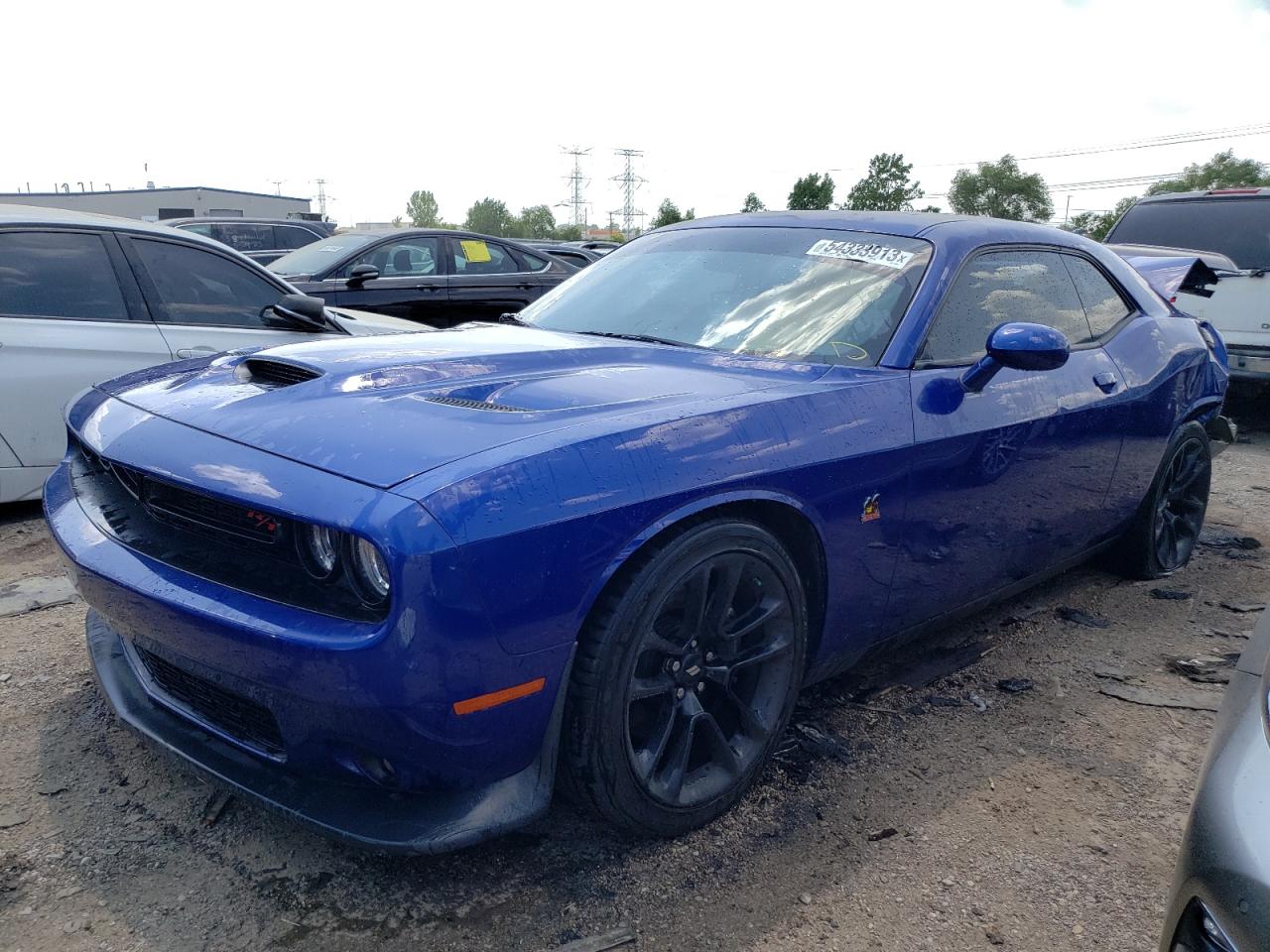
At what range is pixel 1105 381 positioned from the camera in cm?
352

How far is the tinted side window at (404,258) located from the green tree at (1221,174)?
61.2 m

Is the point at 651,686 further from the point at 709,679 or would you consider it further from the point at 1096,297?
the point at 1096,297

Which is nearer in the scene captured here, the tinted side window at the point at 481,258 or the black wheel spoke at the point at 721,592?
the black wheel spoke at the point at 721,592

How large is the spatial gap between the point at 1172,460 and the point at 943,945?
9.28 feet

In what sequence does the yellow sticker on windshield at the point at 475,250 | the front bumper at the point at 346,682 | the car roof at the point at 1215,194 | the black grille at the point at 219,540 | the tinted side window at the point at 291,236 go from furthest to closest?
the tinted side window at the point at 291,236, the yellow sticker on windshield at the point at 475,250, the car roof at the point at 1215,194, the black grille at the point at 219,540, the front bumper at the point at 346,682

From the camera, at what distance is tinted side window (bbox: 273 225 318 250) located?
13.2 m

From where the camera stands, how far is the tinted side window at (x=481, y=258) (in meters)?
8.58

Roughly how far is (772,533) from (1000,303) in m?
1.39

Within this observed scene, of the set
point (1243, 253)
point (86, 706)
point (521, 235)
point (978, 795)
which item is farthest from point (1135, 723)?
point (521, 235)

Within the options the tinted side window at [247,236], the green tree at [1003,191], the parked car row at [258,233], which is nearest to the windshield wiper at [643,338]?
the parked car row at [258,233]

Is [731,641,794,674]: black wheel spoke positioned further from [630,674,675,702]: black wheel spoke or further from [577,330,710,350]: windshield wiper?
[577,330,710,350]: windshield wiper

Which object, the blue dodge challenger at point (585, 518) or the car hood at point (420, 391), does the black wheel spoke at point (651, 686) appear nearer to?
the blue dodge challenger at point (585, 518)

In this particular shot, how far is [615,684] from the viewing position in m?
2.09

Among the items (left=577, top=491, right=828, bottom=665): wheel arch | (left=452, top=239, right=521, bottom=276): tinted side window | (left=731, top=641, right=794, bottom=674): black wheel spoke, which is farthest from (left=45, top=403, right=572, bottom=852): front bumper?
(left=452, top=239, right=521, bottom=276): tinted side window
